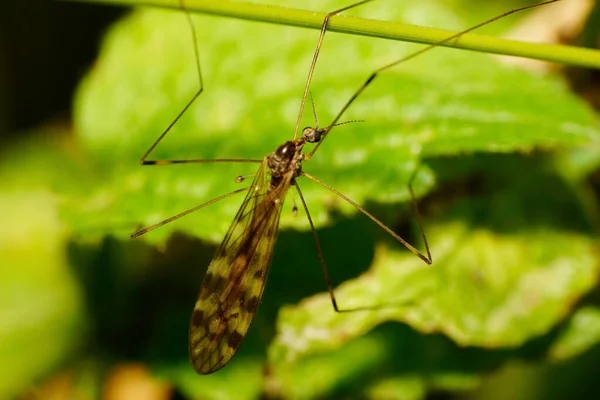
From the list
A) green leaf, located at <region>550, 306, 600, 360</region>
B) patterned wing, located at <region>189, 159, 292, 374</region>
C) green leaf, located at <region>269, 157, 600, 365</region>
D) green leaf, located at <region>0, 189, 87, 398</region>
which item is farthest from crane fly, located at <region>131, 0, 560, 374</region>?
green leaf, located at <region>550, 306, 600, 360</region>

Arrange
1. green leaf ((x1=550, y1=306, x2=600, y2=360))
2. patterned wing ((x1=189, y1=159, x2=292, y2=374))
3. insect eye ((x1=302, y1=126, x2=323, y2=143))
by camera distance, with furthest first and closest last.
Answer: green leaf ((x1=550, y1=306, x2=600, y2=360)) < insect eye ((x1=302, y1=126, x2=323, y2=143)) < patterned wing ((x1=189, y1=159, x2=292, y2=374))

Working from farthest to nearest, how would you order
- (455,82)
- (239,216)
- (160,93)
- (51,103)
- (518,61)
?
(51,103), (518,61), (160,93), (455,82), (239,216)

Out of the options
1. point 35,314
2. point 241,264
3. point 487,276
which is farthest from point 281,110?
point 35,314

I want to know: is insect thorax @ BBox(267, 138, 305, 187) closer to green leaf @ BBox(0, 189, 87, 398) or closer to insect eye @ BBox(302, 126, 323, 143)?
insect eye @ BBox(302, 126, 323, 143)

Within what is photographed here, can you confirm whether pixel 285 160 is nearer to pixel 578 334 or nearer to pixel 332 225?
pixel 332 225

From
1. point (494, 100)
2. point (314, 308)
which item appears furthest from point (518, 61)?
point (314, 308)

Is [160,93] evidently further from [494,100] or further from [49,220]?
[494,100]
